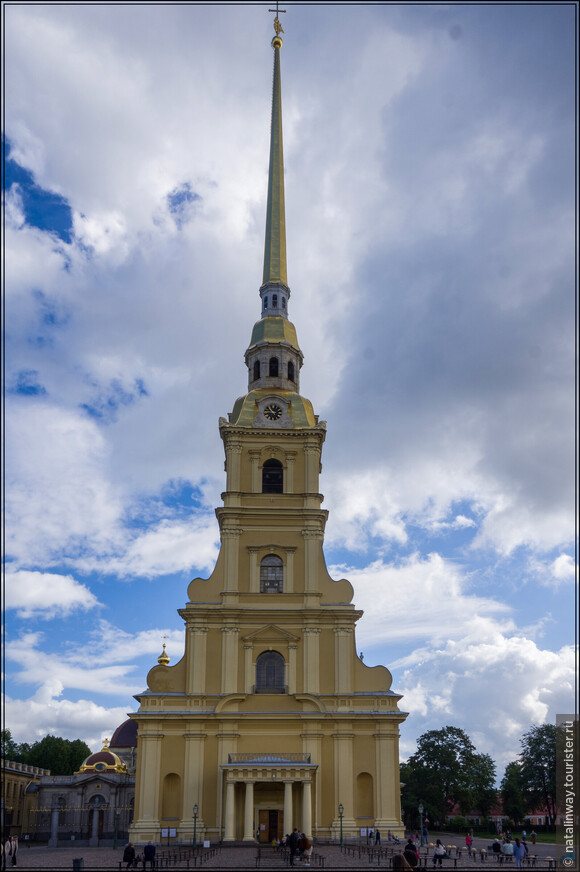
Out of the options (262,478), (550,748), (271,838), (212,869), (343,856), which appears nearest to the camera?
(212,869)

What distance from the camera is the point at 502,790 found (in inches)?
3223

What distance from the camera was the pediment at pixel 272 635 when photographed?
4812 cm

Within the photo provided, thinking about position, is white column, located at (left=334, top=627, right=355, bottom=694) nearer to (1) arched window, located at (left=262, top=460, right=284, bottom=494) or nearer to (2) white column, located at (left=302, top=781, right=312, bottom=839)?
(2) white column, located at (left=302, top=781, right=312, bottom=839)

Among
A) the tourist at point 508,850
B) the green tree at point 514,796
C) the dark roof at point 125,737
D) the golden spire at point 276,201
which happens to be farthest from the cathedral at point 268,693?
the dark roof at point 125,737

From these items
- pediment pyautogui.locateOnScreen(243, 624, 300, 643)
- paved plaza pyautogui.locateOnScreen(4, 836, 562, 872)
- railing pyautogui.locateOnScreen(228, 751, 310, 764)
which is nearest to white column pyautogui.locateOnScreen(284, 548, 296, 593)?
pediment pyautogui.locateOnScreen(243, 624, 300, 643)

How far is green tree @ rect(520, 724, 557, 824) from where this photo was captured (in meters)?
71.2

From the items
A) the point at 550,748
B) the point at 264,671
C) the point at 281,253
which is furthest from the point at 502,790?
the point at 281,253

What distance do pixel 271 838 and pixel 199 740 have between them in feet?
21.1

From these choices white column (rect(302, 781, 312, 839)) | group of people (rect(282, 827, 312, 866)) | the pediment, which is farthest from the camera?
the pediment

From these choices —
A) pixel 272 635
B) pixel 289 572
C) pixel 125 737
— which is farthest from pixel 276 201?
pixel 125 737

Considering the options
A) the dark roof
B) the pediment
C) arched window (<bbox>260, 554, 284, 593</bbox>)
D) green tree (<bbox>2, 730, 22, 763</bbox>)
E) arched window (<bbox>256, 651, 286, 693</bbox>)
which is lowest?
green tree (<bbox>2, 730, 22, 763</bbox>)

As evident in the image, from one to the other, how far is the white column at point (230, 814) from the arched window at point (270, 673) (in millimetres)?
5949

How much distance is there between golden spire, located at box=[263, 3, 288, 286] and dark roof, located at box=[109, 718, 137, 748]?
53469 millimetres

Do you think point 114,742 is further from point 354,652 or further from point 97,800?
point 354,652
